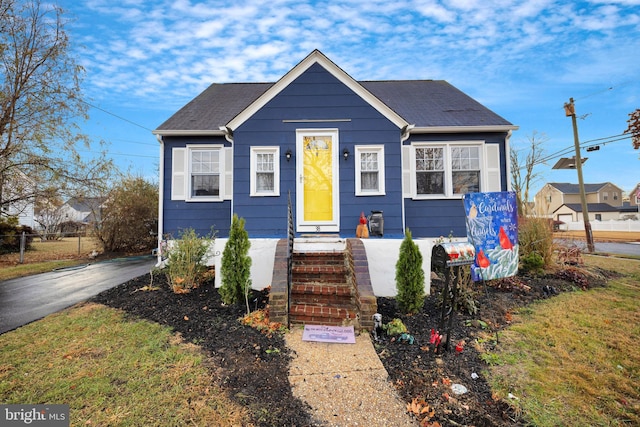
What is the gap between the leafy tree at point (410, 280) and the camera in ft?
14.6

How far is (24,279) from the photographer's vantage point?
7.39m

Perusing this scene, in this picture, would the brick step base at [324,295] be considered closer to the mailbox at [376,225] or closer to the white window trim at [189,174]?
the mailbox at [376,225]

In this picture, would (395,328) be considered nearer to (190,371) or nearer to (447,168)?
(190,371)

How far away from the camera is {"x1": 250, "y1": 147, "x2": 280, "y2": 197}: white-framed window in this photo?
22.1 feet

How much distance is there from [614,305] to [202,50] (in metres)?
13.6

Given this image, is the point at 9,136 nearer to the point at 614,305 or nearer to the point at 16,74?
the point at 16,74

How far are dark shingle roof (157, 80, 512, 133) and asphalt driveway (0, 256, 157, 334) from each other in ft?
14.2

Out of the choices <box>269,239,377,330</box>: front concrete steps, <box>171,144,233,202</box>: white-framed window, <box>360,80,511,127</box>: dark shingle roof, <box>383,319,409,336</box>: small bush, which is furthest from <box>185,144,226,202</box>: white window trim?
<box>383,319,409,336</box>: small bush

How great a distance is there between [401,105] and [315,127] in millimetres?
4081

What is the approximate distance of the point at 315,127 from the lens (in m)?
6.74

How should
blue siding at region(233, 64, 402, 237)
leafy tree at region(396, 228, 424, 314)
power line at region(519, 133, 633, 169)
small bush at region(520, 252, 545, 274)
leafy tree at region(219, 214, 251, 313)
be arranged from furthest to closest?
1. power line at region(519, 133, 633, 169)
2. blue siding at region(233, 64, 402, 237)
3. small bush at region(520, 252, 545, 274)
4. leafy tree at region(219, 214, 251, 313)
5. leafy tree at region(396, 228, 424, 314)

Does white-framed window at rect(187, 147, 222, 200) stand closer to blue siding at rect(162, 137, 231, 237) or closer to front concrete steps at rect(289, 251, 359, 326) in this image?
blue siding at rect(162, 137, 231, 237)

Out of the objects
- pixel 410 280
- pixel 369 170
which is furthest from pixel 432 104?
pixel 410 280

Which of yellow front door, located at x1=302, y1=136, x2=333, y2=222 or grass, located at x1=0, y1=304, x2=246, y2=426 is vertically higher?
yellow front door, located at x1=302, y1=136, x2=333, y2=222
